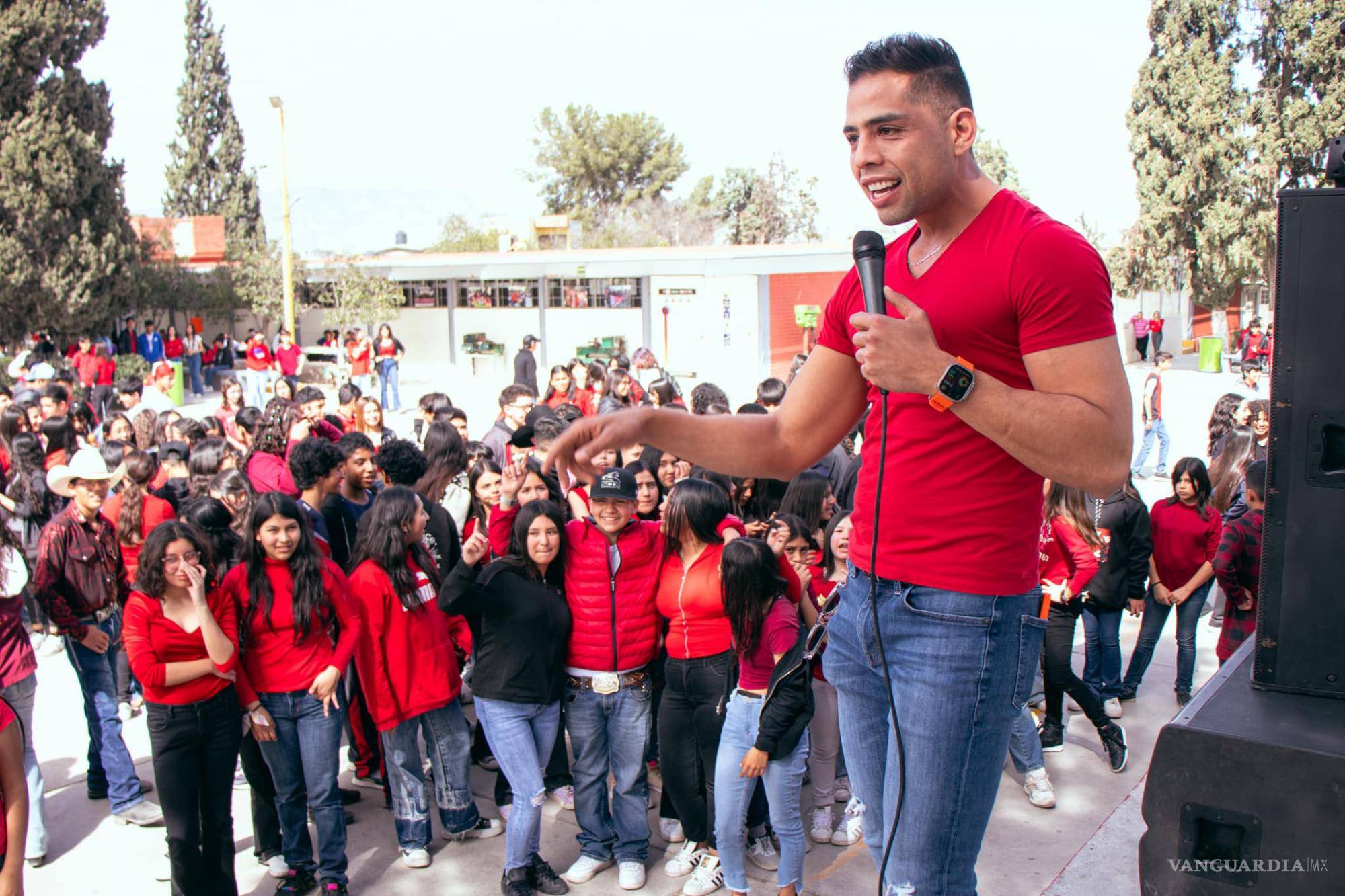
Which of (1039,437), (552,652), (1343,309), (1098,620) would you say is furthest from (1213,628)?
(1039,437)

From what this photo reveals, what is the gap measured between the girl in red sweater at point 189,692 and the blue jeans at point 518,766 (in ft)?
3.54

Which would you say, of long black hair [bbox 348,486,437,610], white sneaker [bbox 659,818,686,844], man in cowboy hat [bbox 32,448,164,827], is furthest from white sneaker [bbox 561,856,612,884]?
man in cowboy hat [bbox 32,448,164,827]

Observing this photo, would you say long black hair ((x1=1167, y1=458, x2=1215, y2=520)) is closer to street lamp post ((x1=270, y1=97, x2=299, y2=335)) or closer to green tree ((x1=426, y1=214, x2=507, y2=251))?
street lamp post ((x1=270, y1=97, x2=299, y2=335))

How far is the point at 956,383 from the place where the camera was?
5.57 ft

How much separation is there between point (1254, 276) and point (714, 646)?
32.1 m

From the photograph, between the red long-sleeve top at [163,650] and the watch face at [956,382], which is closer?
the watch face at [956,382]

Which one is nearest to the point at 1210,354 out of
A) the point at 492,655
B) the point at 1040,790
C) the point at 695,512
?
the point at 1040,790

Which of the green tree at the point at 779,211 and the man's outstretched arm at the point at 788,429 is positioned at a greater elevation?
the green tree at the point at 779,211

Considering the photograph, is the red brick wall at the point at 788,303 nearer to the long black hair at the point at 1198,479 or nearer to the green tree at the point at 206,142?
the long black hair at the point at 1198,479

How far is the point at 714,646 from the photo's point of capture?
480 cm

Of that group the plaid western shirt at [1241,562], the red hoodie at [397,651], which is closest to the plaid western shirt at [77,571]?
the red hoodie at [397,651]

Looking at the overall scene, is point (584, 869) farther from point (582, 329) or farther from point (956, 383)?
point (582, 329)

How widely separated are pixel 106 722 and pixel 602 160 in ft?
191

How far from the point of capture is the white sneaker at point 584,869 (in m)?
4.91
